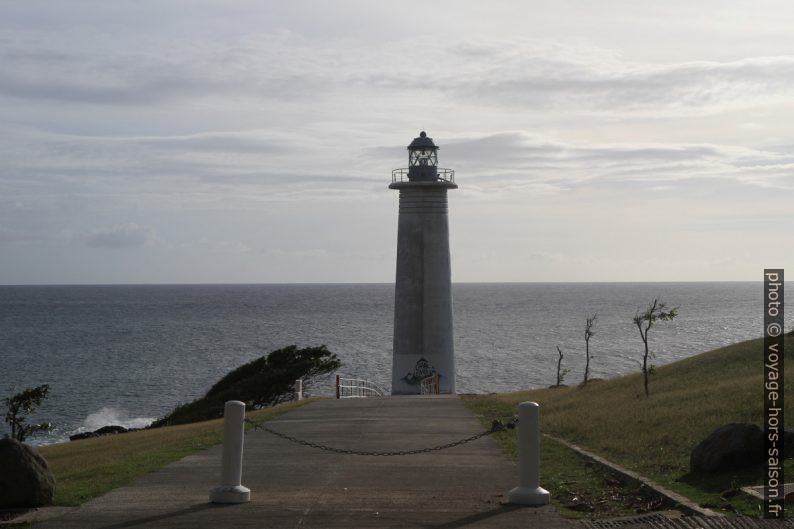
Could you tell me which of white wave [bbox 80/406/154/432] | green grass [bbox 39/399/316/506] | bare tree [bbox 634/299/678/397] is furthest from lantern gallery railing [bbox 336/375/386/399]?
white wave [bbox 80/406/154/432]

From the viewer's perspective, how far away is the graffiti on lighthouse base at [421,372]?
37.3 meters

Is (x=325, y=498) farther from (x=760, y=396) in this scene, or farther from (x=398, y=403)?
(x=398, y=403)

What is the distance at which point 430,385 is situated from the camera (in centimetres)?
3716

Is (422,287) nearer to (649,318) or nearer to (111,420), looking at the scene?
(649,318)

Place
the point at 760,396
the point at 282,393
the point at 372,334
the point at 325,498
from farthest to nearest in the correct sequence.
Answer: the point at 372,334
the point at 282,393
the point at 760,396
the point at 325,498

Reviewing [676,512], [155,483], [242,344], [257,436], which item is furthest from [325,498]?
[242,344]

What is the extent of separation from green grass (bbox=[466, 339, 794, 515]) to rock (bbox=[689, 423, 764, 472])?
176 millimetres

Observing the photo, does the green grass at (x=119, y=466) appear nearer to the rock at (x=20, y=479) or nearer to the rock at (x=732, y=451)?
the rock at (x=20, y=479)

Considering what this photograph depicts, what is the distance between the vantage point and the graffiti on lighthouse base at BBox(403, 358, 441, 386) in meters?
37.3

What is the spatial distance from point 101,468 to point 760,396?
1250cm

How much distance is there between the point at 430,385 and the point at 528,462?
84.2 feet

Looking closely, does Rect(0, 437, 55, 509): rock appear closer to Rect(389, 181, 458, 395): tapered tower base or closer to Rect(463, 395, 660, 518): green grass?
Rect(463, 395, 660, 518): green grass

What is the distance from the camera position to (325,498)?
463 inches

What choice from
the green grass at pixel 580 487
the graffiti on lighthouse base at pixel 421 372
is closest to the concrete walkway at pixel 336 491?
the green grass at pixel 580 487
